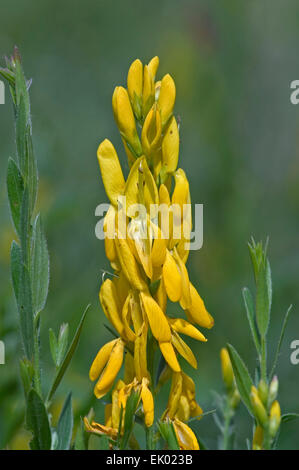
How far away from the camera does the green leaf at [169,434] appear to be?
815mm

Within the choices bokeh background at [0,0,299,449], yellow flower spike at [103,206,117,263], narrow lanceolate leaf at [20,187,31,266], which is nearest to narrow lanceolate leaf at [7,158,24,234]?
narrow lanceolate leaf at [20,187,31,266]

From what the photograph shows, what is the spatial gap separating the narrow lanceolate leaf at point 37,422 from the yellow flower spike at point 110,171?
0.95ft

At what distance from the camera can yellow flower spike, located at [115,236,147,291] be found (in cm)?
86

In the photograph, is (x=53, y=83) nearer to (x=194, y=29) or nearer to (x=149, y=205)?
(x=194, y=29)

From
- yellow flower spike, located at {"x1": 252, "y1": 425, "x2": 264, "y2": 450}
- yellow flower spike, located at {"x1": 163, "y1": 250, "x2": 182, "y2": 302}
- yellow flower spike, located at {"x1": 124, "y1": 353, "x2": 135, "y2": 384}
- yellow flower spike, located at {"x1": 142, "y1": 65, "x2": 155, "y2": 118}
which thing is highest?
yellow flower spike, located at {"x1": 142, "y1": 65, "x2": 155, "y2": 118}

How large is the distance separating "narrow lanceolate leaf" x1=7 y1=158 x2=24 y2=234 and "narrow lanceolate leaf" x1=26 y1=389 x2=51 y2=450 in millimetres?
206

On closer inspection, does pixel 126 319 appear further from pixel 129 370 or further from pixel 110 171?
pixel 110 171

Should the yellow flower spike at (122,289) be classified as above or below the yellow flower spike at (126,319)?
above

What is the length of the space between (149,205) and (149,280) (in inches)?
4.1

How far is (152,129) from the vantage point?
876 millimetres

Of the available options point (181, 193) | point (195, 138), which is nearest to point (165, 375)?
point (181, 193)

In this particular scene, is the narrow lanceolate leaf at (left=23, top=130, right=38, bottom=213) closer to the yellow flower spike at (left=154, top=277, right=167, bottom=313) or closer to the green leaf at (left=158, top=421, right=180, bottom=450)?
the yellow flower spike at (left=154, top=277, right=167, bottom=313)

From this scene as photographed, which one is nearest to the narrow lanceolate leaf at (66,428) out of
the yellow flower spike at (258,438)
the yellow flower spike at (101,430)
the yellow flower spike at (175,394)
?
the yellow flower spike at (101,430)

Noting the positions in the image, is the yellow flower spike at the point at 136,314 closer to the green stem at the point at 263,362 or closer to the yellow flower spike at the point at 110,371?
the yellow flower spike at the point at 110,371
